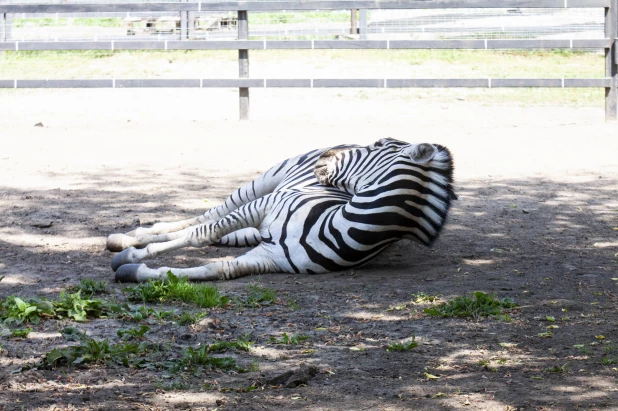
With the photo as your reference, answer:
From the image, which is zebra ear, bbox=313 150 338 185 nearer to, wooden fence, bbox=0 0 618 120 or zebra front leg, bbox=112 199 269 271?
zebra front leg, bbox=112 199 269 271

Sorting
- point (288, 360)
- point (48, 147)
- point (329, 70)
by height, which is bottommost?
point (288, 360)

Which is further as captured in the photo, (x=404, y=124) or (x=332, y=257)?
(x=404, y=124)

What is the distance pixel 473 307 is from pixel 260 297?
115 cm

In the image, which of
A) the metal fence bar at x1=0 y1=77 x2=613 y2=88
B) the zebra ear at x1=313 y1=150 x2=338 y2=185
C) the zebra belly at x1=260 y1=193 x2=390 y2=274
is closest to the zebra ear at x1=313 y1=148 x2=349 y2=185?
the zebra ear at x1=313 y1=150 x2=338 y2=185

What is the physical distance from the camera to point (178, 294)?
180 inches

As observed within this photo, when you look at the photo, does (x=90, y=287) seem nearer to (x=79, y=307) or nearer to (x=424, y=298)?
(x=79, y=307)

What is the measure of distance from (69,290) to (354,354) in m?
1.88

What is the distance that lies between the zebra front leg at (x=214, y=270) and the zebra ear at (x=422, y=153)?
3.61 feet

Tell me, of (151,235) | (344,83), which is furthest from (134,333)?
(344,83)

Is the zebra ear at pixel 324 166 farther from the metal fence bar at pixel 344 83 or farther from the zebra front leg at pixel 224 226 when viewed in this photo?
the metal fence bar at pixel 344 83

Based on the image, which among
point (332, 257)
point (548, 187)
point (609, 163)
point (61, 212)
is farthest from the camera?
point (609, 163)

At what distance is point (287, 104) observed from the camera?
43.9ft

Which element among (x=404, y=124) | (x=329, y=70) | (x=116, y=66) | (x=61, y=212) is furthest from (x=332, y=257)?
(x=116, y=66)

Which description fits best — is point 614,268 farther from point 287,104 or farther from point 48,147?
point 287,104
